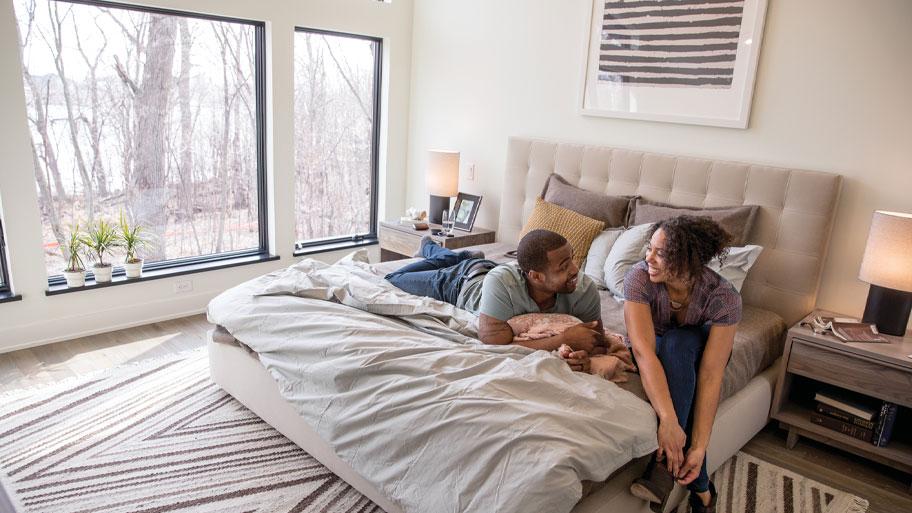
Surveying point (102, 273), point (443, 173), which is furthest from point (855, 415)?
point (102, 273)

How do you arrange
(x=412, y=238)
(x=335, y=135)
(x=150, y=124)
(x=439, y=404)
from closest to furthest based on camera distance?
(x=439, y=404), (x=150, y=124), (x=412, y=238), (x=335, y=135)

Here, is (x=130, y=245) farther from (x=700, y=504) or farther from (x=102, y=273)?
(x=700, y=504)

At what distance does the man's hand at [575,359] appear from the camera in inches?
85.3

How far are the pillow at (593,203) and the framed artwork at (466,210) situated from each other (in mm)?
664

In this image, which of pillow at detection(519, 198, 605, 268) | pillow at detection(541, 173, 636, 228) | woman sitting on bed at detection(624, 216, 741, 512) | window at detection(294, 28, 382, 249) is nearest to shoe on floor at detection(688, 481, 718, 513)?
woman sitting on bed at detection(624, 216, 741, 512)

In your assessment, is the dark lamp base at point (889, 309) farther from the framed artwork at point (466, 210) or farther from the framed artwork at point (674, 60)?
the framed artwork at point (466, 210)

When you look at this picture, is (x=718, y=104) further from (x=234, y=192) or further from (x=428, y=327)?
(x=234, y=192)

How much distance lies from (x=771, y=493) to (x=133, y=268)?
3461 mm

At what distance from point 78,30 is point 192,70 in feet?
2.05

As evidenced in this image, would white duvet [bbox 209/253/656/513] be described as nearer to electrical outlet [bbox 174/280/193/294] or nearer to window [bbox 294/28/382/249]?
electrical outlet [bbox 174/280/193/294]

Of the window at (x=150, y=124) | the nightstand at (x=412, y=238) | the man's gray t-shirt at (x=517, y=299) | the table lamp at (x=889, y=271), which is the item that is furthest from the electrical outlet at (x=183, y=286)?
the table lamp at (x=889, y=271)

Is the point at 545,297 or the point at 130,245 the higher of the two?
the point at 545,297

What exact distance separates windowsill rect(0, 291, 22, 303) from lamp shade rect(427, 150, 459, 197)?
2444 millimetres

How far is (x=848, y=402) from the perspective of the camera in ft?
8.98
